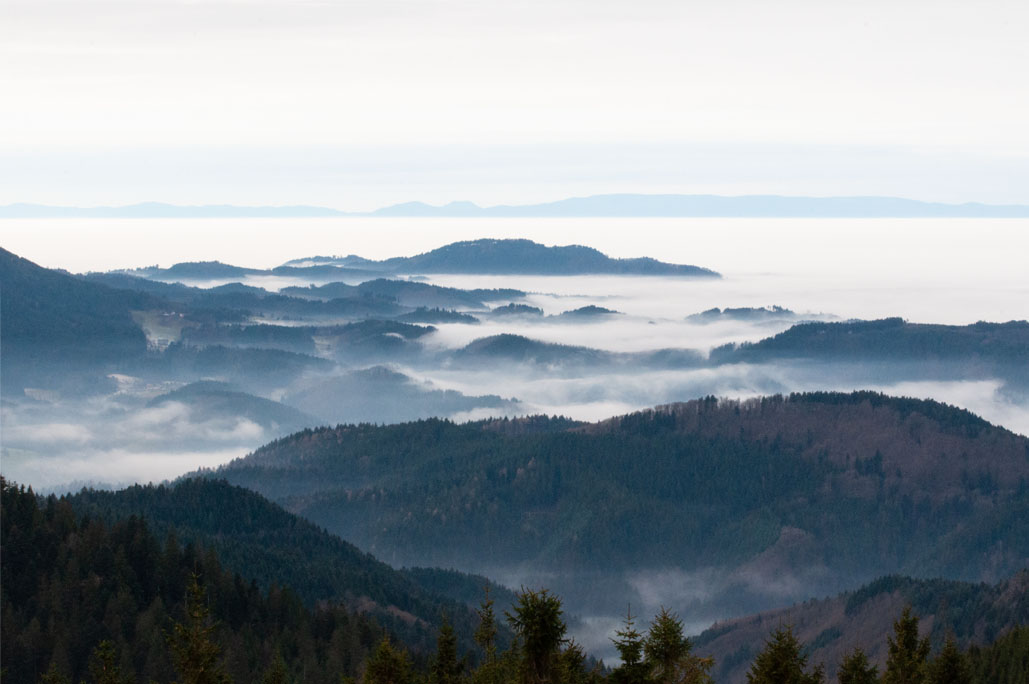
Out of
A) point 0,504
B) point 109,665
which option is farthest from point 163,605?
point 109,665

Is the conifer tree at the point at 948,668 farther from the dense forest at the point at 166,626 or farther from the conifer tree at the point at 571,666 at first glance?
the conifer tree at the point at 571,666

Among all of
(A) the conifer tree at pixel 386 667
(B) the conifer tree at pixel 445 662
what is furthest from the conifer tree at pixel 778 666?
(B) the conifer tree at pixel 445 662

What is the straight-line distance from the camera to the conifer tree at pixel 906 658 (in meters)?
87.1

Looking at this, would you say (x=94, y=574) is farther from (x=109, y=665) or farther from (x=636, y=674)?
(x=636, y=674)

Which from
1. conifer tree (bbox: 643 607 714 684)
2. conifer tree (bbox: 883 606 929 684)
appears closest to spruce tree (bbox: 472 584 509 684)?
conifer tree (bbox: 643 607 714 684)

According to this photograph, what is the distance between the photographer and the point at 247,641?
552ft

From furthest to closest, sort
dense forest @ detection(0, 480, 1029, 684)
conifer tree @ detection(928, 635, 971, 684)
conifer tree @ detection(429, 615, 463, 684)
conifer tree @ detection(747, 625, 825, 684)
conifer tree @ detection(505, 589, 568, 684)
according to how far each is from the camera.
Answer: dense forest @ detection(0, 480, 1029, 684)
conifer tree @ detection(928, 635, 971, 684)
conifer tree @ detection(429, 615, 463, 684)
conifer tree @ detection(747, 625, 825, 684)
conifer tree @ detection(505, 589, 568, 684)

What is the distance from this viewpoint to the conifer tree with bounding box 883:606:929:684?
87062 mm

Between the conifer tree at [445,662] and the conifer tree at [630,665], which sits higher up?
the conifer tree at [630,665]

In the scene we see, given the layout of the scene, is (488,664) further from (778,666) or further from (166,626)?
(166,626)

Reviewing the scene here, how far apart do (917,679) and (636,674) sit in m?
31.3

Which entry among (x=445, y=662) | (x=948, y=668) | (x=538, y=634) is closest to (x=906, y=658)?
(x=948, y=668)

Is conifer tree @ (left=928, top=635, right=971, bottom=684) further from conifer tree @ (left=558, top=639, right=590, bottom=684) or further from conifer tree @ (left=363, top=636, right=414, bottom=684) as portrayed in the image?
conifer tree @ (left=363, top=636, right=414, bottom=684)

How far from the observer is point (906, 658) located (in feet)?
291
